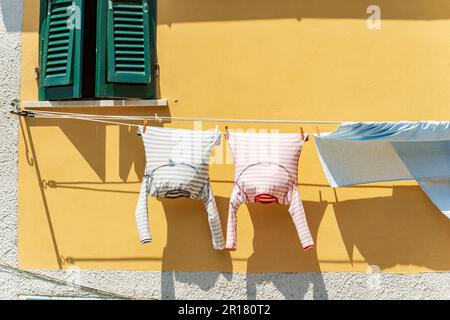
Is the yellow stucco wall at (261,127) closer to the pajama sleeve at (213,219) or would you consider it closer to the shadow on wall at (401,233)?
the shadow on wall at (401,233)

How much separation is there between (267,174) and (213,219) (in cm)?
62

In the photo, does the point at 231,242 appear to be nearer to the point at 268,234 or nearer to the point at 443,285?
the point at 268,234

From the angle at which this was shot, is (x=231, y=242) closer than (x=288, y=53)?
Yes

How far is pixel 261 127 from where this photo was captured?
578 centimetres

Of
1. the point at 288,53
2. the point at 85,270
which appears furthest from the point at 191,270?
the point at 288,53

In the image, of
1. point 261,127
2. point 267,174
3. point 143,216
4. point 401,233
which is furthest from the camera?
point 261,127

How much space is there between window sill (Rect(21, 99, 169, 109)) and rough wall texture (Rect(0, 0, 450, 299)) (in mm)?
254

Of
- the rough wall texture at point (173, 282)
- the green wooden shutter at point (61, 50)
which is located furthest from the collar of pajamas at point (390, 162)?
the green wooden shutter at point (61, 50)

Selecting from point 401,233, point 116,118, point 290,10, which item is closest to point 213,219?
point 116,118

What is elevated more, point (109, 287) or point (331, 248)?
point (331, 248)

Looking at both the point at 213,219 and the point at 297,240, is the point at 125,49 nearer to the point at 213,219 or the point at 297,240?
the point at 213,219

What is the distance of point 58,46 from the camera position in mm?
5836

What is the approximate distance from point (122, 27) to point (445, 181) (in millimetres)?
3214
